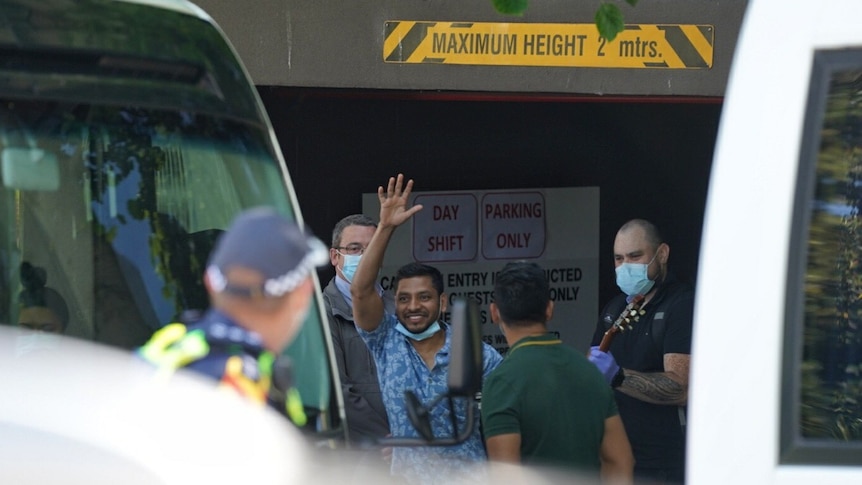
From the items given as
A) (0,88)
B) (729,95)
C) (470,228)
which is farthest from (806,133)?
(470,228)

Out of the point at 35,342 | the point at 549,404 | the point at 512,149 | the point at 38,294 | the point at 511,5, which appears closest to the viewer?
the point at 35,342

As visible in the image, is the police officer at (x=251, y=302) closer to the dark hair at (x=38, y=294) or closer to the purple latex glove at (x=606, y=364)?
the dark hair at (x=38, y=294)

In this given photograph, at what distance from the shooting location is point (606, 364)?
19.4ft

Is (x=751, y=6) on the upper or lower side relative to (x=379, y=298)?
upper

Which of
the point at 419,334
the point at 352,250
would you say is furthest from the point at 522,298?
the point at 352,250

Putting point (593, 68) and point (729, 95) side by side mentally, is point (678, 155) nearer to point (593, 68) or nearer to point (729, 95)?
point (593, 68)

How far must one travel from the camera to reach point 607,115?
29.6 ft

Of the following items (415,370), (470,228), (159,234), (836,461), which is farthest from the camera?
(470,228)

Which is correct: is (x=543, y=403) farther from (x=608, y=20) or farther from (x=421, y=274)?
(x=608, y=20)

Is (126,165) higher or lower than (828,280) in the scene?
higher

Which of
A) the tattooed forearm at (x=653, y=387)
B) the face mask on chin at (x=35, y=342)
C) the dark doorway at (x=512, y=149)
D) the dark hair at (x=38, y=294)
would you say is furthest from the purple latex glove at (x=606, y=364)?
the face mask on chin at (x=35, y=342)

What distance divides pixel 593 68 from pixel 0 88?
482 centimetres

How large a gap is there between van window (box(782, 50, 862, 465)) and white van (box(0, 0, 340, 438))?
4.29ft

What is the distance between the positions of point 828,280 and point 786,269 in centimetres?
11
